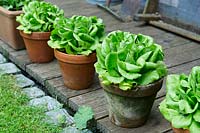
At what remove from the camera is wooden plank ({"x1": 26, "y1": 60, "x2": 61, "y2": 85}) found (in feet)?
8.65

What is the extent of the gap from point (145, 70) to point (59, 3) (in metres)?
2.66

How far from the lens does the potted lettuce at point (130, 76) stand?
1.90 m

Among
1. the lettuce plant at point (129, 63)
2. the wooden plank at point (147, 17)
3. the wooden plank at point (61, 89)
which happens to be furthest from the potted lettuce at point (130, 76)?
the wooden plank at point (147, 17)

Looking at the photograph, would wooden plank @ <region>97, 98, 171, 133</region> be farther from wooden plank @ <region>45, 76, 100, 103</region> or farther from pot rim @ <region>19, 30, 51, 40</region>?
pot rim @ <region>19, 30, 51, 40</region>

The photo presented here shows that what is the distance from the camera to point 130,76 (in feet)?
6.17

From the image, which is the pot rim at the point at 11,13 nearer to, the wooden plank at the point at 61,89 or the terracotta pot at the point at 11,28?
the terracotta pot at the point at 11,28

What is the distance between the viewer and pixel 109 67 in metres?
1.95

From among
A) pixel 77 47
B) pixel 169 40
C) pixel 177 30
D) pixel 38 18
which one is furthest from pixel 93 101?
pixel 177 30

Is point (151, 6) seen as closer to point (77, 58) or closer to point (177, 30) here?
point (177, 30)

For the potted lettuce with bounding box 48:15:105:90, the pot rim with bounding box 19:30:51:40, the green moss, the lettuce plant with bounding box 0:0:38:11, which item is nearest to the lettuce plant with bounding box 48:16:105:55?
the potted lettuce with bounding box 48:15:105:90

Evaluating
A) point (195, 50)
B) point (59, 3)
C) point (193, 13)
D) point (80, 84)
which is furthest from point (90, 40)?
point (59, 3)

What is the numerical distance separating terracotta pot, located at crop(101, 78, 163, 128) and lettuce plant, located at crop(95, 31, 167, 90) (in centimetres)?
4

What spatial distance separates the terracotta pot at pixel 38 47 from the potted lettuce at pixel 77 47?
0.25m

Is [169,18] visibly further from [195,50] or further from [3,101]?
[3,101]
